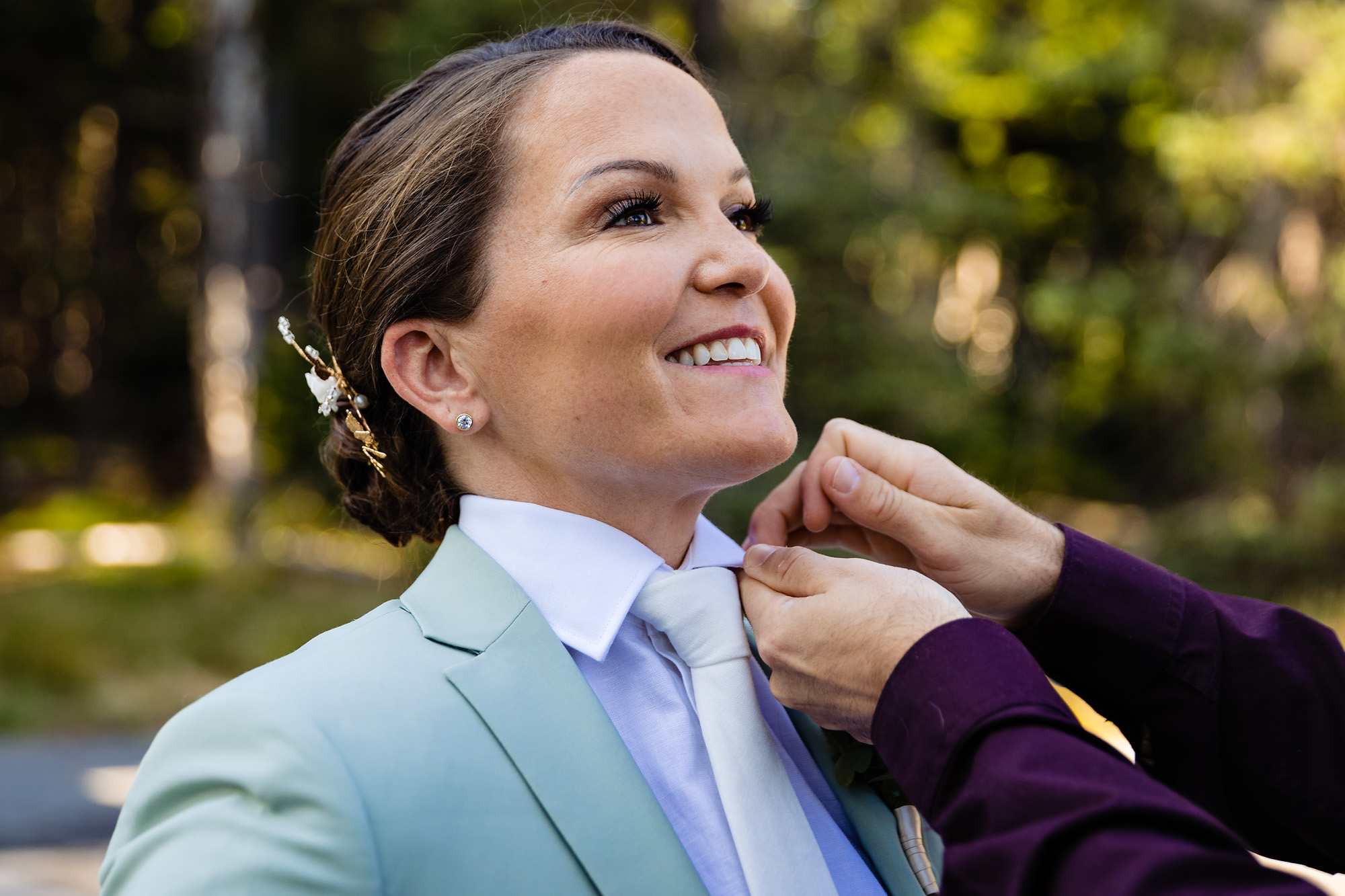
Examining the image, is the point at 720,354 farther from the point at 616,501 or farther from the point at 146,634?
the point at 146,634

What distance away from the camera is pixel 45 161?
65.9 ft

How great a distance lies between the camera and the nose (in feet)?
5.64

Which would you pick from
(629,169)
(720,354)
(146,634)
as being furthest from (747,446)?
(146,634)

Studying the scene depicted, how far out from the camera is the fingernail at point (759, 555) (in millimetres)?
1734

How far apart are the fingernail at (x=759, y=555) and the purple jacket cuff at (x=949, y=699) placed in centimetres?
37

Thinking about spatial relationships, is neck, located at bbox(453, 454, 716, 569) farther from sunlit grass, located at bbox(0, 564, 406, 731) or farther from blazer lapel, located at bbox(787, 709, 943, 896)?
sunlit grass, located at bbox(0, 564, 406, 731)

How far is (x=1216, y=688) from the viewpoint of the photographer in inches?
74.0

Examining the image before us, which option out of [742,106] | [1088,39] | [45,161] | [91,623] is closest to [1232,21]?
[1088,39]

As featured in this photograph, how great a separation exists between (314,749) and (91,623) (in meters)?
8.49

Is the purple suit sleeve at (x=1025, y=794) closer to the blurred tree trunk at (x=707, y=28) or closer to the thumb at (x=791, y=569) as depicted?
the thumb at (x=791, y=569)

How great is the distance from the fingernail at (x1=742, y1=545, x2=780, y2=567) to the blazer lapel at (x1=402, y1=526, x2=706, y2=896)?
354mm

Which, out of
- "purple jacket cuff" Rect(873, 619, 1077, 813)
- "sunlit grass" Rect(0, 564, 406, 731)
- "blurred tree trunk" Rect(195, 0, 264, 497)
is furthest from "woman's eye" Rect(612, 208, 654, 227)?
"blurred tree trunk" Rect(195, 0, 264, 497)

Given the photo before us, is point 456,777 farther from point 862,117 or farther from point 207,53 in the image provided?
point 862,117

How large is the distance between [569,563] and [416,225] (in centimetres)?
67
